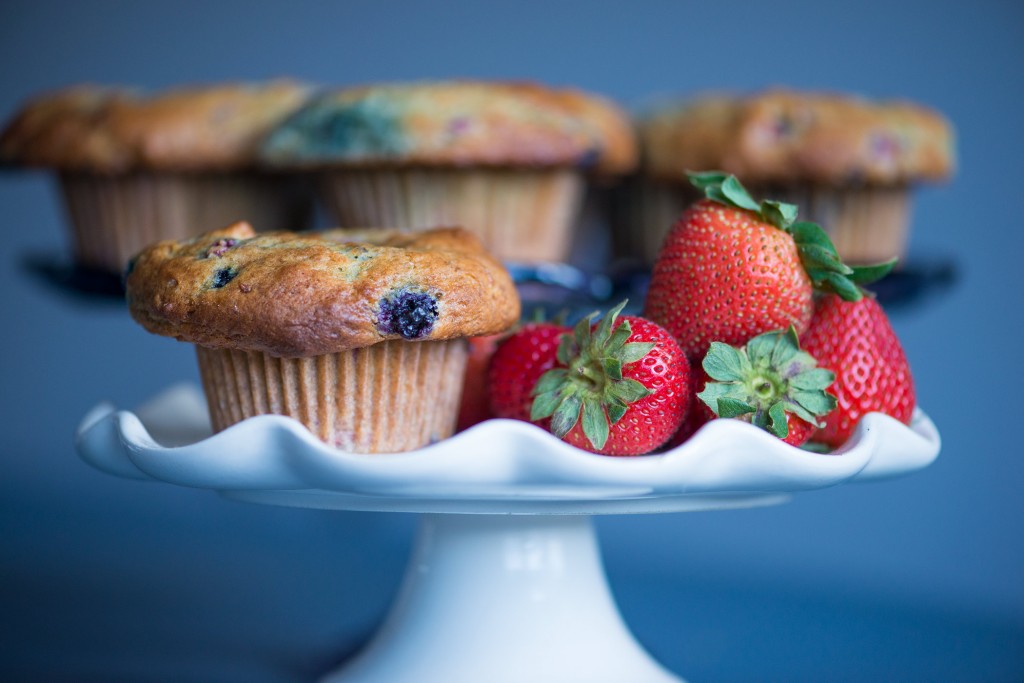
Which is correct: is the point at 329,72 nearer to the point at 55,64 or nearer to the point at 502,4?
the point at 502,4

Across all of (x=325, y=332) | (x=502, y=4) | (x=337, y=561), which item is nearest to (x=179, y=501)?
(x=337, y=561)

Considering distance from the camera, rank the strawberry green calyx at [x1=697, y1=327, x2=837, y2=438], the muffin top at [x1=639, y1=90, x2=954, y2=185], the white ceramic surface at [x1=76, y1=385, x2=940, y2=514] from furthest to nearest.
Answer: the muffin top at [x1=639, y1=90, x2=954, y2=185] < the strawberry green calyx at [x1=697, y1=327, x2=837, y2=438] < the white ceramic surface at [x1=76, y1=385, x2=940, y2=514]

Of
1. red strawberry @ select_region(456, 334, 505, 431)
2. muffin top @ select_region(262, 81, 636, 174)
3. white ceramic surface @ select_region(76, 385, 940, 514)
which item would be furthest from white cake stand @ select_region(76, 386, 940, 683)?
muffin top @ select_region(262, 81, 636, 174)

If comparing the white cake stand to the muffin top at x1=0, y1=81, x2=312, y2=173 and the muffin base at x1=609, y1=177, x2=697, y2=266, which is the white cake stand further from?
the muffin base at x1=609, y1=177, x2=697, y2=266

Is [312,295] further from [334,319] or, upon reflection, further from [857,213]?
[857,213]

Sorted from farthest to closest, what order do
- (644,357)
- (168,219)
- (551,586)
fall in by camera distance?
(168,219) → (551,586) → (644,357)

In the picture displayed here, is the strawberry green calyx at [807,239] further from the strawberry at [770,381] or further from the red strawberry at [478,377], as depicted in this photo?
the red strawberry at [478,377]
